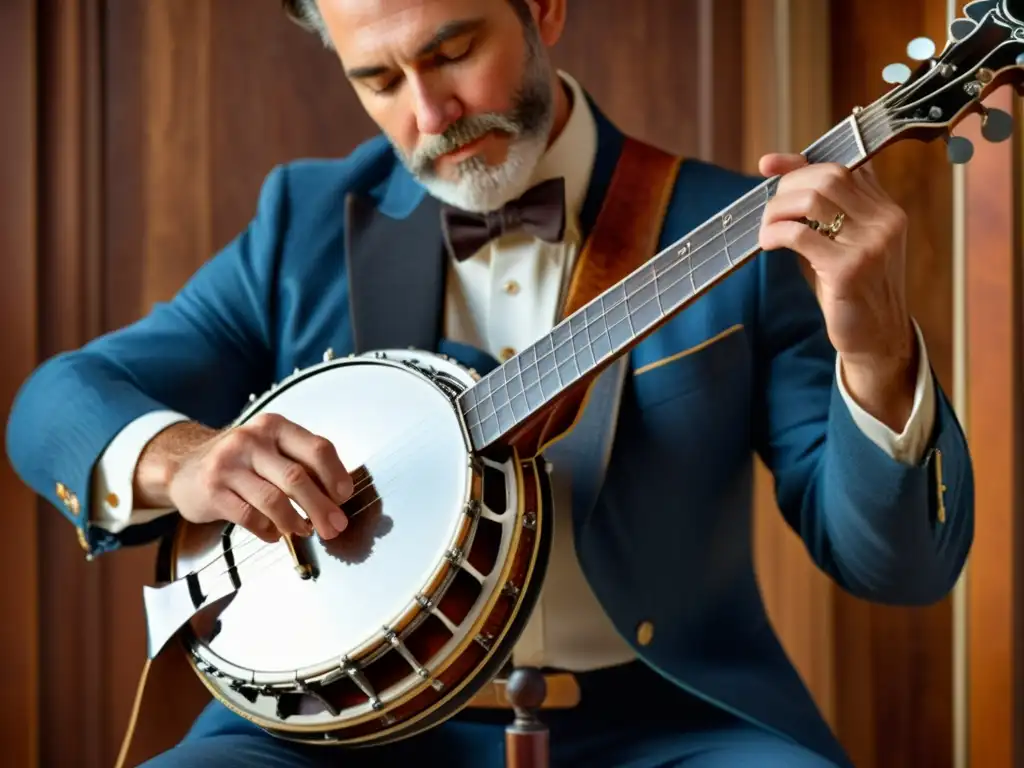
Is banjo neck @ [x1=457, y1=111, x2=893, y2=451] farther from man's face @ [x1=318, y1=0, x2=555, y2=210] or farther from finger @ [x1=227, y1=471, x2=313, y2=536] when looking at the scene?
man's face @ [x1=318, y1=0, x2=555, y2=210]

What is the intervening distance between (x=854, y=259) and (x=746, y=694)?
1.74 ft

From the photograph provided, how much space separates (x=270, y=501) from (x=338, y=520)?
2.5 inches

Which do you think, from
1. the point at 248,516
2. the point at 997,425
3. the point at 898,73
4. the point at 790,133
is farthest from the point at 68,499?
the point at 790,133

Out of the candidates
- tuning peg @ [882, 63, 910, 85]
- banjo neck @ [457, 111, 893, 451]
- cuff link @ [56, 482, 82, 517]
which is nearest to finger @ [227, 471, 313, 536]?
banjo neck @ [457, 111, 893, 451]

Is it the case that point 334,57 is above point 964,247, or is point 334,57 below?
above

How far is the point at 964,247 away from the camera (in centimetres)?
172

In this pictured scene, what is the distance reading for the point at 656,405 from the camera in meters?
1.41

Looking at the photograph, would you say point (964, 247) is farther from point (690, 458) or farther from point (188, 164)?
point (188, 164)

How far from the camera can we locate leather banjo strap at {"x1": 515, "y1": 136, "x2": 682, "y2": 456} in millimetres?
1423

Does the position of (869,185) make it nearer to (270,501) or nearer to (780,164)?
(780,164)

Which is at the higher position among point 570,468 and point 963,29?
point 963,29

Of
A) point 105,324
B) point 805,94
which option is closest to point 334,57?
point 105,324

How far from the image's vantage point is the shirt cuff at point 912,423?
1.15m

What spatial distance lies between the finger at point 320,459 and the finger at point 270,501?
4cm
